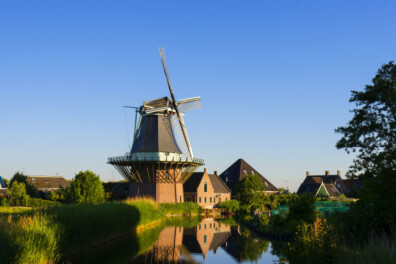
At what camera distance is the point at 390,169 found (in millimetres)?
15273

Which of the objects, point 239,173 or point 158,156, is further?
point 239,173

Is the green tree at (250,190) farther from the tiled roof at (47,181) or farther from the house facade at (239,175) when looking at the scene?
the tiled roof at (47,181)

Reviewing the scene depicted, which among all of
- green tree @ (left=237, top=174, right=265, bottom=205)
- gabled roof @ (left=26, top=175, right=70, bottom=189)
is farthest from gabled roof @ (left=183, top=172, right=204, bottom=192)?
gabled roof @ (left=26, top=175, right=70, bottom=189)

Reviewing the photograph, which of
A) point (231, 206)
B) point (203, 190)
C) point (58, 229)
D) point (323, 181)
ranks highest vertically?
point (323, 181)

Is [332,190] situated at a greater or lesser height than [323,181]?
lesser

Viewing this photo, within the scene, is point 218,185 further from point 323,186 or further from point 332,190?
point 332,190

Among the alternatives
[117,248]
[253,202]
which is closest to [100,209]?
[117,248]

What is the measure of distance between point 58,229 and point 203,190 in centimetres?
4582

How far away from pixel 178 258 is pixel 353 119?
997 centimetres

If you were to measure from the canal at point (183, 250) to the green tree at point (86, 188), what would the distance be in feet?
76.7

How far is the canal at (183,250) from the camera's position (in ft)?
60.0

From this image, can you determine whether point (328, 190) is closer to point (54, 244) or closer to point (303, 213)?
point (303, 213)

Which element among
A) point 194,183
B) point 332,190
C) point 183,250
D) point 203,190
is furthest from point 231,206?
point 183,250

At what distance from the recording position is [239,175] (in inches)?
2872
